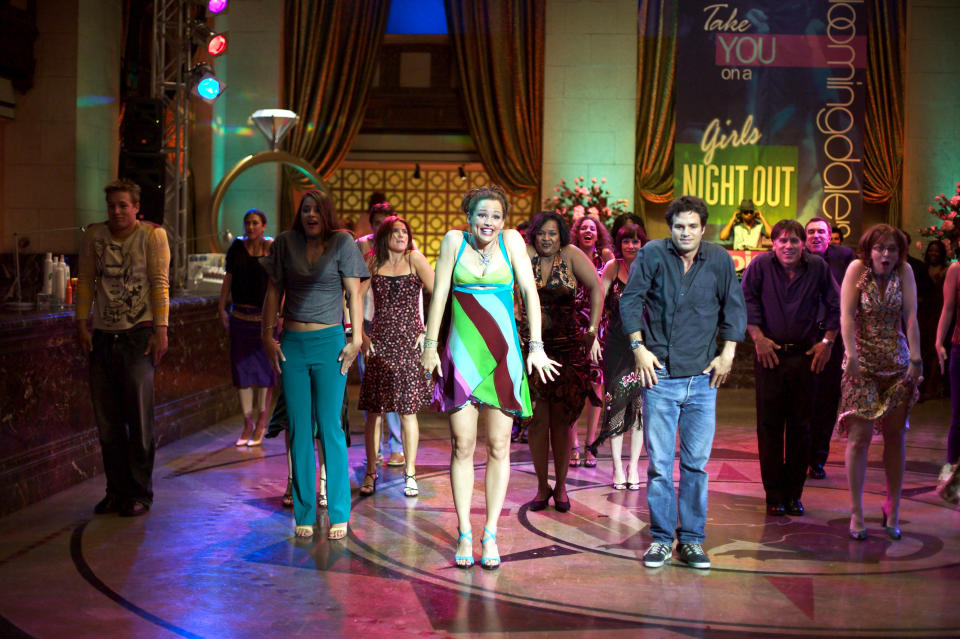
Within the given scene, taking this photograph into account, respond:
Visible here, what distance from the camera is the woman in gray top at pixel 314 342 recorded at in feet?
15.9

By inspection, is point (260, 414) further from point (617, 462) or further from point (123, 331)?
point (617, 462)

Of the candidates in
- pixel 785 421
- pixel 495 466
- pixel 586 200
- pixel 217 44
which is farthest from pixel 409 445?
pixel 586 200

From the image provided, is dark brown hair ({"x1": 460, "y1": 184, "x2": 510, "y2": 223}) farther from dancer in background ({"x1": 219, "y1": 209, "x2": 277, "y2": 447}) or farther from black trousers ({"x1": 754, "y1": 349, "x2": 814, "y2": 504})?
dancer in background ({"x1": 219, "y1": 209, "x2": 277, "y2": 447})

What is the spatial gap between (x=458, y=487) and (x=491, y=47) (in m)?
9.85

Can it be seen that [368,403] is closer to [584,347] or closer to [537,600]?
[584,347]

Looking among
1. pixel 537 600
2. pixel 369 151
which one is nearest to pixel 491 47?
pixel 369 151

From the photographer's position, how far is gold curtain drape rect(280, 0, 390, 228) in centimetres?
1341

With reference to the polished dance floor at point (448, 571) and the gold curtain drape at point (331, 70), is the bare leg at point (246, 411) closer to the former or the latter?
the polished dance floor at point (448, 571)

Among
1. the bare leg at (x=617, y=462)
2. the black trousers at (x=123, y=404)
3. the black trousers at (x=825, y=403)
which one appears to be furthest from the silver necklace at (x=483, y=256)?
the black trousers at (x=825, y=403)

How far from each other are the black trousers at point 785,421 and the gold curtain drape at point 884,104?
28.2ft

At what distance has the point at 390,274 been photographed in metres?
5.98

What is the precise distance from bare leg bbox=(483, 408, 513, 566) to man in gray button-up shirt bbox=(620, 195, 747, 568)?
61 cm

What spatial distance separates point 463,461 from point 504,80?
9727 millimetres

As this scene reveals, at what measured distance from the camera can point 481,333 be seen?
14.5 ft
